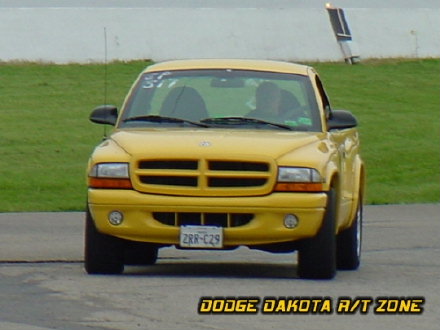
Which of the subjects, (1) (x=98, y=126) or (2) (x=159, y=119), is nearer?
(2) (x=159, y=119)

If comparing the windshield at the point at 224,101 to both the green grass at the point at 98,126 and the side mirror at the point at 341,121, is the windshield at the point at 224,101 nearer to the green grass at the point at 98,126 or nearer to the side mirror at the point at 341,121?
the side mirror at the point at 341,121

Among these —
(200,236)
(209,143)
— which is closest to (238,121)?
(209,143)

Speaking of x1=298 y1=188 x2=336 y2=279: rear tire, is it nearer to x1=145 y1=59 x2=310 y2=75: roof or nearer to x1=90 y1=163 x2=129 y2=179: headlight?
x1=90 y1=163 x2=129 y2=179: headlight

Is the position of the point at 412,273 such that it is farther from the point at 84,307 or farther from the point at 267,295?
the point at 84,307

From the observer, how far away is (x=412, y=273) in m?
12.0

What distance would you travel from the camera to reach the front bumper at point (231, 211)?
10.8 metres

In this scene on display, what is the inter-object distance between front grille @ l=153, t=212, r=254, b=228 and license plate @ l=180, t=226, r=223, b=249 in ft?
0.17

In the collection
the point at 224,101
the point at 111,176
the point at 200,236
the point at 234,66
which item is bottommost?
the point at 200,236

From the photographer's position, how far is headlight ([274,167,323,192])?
10797mm

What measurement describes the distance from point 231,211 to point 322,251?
0.82m

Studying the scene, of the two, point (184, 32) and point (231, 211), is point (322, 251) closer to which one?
point (231, 211)

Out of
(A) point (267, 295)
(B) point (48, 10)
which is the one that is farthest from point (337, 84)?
(A) point (267, 295)

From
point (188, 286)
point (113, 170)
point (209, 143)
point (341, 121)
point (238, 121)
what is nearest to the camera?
point (188, 286)

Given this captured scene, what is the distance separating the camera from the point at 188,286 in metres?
10.7
